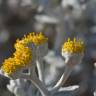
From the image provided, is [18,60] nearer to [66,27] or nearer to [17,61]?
[17,61]

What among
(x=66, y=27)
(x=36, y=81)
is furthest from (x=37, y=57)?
(x=66, y=27)

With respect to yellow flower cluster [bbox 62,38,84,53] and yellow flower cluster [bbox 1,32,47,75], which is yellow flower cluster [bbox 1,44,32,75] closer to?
yellow flower cluster [bbox 1,32,47,75]

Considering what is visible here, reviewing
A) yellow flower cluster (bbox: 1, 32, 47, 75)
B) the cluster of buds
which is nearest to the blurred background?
the cluster of buds

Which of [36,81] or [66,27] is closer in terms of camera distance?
[36,81]

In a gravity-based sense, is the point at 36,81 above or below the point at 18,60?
below

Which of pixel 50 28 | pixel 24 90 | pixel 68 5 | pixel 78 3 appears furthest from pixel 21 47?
pixel 50 28

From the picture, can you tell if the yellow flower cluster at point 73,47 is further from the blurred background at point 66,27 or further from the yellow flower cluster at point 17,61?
the blurred background at point 66,27

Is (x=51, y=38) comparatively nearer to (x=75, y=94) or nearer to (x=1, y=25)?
→ (x=1, y=25)

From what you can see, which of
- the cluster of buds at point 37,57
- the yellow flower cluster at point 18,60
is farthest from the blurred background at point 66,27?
the yellow flower cluster at point 18,60
